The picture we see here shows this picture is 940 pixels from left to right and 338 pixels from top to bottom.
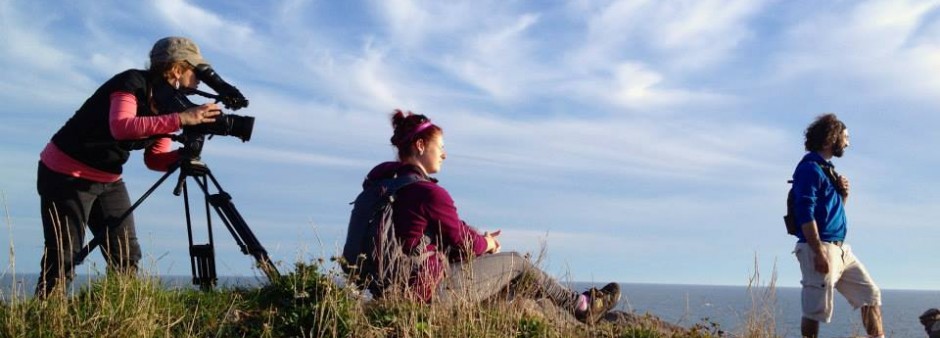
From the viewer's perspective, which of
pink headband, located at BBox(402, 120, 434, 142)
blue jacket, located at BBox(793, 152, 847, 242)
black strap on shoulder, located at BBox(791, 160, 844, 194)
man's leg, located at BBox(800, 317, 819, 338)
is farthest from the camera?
black strap on shoulder, located at BBox(791, 160, 844, 194)

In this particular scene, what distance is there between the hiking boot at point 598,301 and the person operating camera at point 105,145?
247 cm

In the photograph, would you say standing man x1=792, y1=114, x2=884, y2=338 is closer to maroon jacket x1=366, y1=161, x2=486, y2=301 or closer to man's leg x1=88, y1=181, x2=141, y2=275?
maroon jacket x1=366, y1=161, x2=486, y2=301

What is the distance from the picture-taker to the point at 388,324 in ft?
15.2

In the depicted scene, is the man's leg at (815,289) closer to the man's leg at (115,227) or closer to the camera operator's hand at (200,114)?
the camera operator's hand at (200,114)

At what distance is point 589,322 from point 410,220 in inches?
47.9

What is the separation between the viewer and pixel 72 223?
16.4 ft

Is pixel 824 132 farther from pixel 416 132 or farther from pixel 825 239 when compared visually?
pixel 416 132

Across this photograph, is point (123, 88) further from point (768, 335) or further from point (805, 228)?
point (805, 228)

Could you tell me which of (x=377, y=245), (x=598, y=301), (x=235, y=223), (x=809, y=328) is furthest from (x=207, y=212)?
(x=809, y=328)

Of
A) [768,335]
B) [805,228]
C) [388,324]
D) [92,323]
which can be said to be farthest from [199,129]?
[805,228]

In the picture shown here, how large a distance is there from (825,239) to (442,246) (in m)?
3.18

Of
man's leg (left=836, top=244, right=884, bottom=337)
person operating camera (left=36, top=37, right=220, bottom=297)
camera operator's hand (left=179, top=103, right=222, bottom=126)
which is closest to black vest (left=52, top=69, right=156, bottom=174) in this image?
person operating camera (left=36, top=37, right=220, bottom=297)

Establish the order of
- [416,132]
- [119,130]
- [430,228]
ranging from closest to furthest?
[119,130]
[430,228]
[416,132]

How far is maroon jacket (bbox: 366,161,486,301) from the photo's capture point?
484 centimetres
